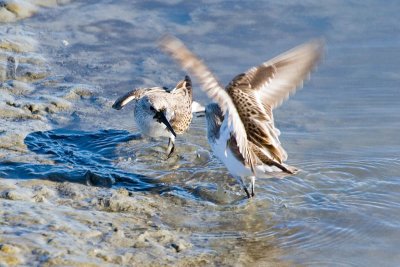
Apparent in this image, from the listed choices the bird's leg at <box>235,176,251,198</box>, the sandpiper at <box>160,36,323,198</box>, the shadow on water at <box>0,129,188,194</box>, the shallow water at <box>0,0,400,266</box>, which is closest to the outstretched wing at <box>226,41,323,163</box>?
the sandpiper at <box>160,36,323,198</box>

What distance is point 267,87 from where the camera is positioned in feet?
23.3

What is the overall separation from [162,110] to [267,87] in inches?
59.9

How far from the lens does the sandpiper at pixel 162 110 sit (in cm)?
800

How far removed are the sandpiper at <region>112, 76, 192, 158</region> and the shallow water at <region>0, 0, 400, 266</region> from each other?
0.17 meters

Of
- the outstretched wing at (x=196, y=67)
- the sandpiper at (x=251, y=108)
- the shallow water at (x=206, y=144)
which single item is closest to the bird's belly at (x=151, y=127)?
the shallow water at (x=206, y=144)

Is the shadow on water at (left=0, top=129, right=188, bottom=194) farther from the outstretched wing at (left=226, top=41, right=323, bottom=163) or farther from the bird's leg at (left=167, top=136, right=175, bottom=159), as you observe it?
the outstretched wing at (left=226, top=41, right=323, bottom=163)

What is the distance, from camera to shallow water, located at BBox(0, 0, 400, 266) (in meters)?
5.91

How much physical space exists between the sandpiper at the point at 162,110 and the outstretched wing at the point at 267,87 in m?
1.18

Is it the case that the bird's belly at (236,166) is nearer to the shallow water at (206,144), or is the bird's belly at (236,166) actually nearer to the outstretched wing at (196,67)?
the shallow water at (206,144)

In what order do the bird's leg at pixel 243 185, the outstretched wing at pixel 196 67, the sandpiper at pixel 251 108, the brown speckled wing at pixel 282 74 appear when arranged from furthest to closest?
the brown speckled wing at pixel 282 74, the bird's leg at pixel 243 185, the sandpiper at pixel 251 108, the outstretched wing at pixel 196 67

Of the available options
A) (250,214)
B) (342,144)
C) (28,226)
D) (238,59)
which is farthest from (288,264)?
(238,59)

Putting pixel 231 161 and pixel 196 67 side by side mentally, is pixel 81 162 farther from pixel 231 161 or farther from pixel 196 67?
pixel 196 67

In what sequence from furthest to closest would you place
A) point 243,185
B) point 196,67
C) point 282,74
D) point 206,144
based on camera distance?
point 206,144
point 282,74
point 243,185
point 196,67

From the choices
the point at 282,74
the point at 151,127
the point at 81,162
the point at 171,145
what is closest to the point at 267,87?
the point at 282,74
